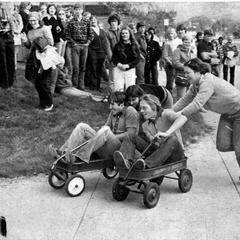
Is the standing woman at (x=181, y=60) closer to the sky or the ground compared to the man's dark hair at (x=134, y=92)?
closer to the ground

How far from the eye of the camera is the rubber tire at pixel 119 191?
15.5 ft

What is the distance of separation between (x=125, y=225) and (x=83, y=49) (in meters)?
5.65

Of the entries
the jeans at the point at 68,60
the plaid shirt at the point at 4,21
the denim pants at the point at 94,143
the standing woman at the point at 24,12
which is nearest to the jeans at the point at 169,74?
the jeans at the point at 68,60

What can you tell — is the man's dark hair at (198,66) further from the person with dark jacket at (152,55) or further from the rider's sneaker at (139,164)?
the person with dark jacket at (152,55)

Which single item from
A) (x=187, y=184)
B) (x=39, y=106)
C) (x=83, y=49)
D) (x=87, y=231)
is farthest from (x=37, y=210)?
(x=83, y=49)

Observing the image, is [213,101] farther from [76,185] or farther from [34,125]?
[34,125]

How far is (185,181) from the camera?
16.5ft

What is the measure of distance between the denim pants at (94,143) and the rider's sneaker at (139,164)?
52 centimetres

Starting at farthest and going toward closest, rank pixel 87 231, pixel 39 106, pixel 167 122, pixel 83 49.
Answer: pixel 83 49 < pixel 39 106 < pixel 167 122 < pixel 87 231

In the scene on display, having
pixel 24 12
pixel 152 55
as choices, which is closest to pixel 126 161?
pixel 152 55

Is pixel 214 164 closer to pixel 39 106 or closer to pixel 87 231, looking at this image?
pixel 87 231

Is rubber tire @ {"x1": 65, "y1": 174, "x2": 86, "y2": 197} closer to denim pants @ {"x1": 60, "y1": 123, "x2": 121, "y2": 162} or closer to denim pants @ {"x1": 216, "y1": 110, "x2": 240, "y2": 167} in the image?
denim pants @ {"x1": 60, "y1": 123, "x2": 121, "y2": 162}

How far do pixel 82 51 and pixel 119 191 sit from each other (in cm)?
504

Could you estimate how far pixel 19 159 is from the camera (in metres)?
6.00
